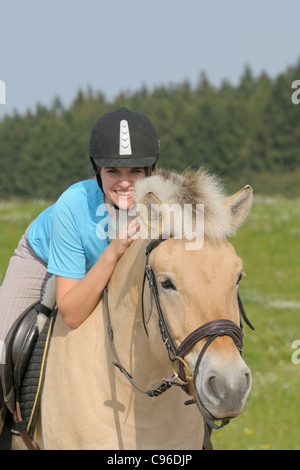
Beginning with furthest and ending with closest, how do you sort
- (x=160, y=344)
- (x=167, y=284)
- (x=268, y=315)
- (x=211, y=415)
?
(x=268, y=315) → (x=160, y=344) → (x=167, y=284) → (x=211, y=415)

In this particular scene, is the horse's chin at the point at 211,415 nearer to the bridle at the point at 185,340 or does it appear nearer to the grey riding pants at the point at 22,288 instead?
the bridle at the point at 185,340

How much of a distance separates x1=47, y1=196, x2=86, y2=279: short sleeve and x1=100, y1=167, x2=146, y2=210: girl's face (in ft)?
1.02

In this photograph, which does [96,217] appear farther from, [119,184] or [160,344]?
[160,344]

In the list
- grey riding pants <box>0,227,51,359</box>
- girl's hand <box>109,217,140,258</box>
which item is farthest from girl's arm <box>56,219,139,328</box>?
grey riding pants <box>0,227,51,359</box>

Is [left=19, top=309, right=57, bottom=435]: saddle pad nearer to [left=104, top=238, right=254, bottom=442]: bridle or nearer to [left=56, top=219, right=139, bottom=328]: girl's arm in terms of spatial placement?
[left=56, top=219, right=139, bottom=328]: girl's arm

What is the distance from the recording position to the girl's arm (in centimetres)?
395

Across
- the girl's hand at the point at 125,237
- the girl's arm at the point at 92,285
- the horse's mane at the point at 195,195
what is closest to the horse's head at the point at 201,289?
the horse's mane at the point at 195,195

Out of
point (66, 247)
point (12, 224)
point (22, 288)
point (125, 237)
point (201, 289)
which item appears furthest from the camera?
point (12, 224)

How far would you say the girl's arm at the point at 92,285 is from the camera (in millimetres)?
3949

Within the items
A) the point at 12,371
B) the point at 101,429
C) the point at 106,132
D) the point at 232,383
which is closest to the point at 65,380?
the point at 101,429

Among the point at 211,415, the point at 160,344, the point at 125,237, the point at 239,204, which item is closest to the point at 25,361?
the point at 125,237

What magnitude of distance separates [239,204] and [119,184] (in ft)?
3.26

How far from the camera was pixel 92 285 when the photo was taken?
4.00 metres

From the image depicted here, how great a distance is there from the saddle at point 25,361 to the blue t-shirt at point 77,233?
0.38 m
